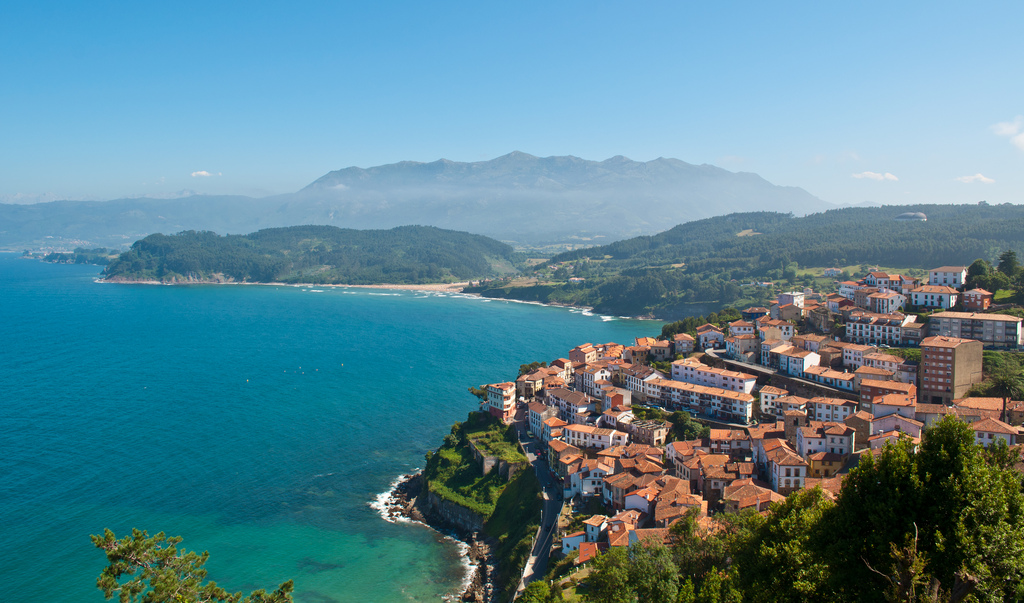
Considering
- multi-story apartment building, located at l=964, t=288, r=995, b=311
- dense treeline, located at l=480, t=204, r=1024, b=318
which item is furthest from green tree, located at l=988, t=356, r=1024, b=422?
dense treeline, located at l=480, t=204, r=1024, b=318

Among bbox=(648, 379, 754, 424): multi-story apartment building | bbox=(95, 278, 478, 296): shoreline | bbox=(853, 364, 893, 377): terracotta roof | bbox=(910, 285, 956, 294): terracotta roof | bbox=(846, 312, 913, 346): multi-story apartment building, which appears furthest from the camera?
bbox=(95, 278, 478, 296): shoreline

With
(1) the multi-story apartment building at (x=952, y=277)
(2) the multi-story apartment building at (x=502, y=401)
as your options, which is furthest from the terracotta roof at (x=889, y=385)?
(2) the multi-story apartment building at (x=502, y=401)

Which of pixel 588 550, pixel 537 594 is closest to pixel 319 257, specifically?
pixel 588 550

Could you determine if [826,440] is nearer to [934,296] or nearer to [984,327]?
[984,327]

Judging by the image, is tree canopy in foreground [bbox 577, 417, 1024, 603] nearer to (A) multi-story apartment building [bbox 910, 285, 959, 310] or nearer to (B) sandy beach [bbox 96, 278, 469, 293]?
(A) multi-story apartment building [bbox 910, 285, 959, 310]

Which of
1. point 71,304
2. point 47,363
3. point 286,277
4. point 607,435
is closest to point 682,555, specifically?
point 607,435
